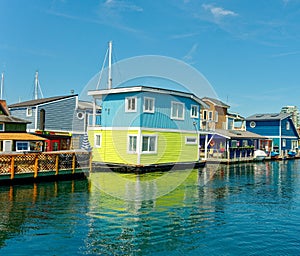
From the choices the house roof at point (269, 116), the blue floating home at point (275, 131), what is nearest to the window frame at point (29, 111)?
the blue floating home at point (275, 131)

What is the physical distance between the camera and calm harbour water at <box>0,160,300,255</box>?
9.45 metres

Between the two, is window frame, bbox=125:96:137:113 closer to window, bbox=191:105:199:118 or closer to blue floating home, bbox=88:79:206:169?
blue floating home, bbox=88:79:206:169

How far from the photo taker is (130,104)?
2683 cm

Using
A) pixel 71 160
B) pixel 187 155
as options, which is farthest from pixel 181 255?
pixel 187 155

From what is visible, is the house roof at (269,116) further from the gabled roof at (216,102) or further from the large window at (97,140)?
the large window at (97,140)

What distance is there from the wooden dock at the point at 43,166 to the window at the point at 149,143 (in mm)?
4876

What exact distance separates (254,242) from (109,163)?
60.4ft

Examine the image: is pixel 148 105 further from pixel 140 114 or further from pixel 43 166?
pixel 43 166

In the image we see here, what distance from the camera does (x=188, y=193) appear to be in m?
18.0

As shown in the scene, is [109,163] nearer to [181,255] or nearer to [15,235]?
[15,235]

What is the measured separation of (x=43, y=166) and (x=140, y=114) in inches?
343

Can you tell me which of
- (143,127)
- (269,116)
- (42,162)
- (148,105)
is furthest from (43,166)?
(269,116)

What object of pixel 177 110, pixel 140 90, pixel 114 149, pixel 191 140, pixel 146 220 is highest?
pixel 140 90

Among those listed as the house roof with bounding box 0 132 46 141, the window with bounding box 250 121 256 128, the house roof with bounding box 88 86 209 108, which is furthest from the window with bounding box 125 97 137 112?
the window with bounding box 250 121 256 128
